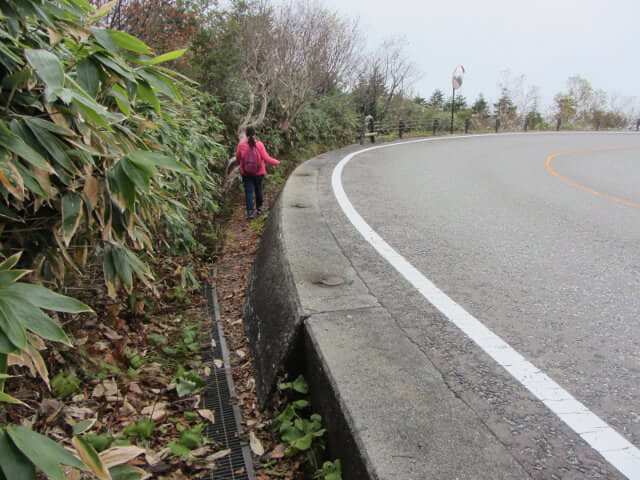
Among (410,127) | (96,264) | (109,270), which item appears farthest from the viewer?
(410,127)

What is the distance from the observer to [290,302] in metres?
3.38

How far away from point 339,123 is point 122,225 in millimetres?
16916

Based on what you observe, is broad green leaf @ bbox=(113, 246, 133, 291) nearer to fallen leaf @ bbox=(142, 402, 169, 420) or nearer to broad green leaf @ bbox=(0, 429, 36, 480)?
broad green leaf @ bbox=(0, 429, 36, 480)

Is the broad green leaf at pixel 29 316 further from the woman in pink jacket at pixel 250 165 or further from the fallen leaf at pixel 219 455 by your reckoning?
the woman in pink jacket at pixel 250 165

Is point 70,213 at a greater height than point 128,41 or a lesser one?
lesser

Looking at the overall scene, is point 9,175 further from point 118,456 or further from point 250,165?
point 250,165

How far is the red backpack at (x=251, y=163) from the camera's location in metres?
8.18

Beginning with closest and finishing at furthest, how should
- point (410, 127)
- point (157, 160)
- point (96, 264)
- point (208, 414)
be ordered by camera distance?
point (157, 160)
point (208, 414)
point (96, 264)
point (410, 127)

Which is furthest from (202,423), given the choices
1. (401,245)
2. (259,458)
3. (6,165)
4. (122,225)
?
(401,245)

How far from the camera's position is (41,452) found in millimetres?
1323

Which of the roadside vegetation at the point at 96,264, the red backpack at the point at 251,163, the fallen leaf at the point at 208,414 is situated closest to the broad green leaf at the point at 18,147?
the roadside vegetation at the point at 96,264

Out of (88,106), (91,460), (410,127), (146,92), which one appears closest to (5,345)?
(91,460)

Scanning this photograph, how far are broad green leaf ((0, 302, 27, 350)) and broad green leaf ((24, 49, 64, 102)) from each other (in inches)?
26.6

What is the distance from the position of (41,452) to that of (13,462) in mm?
77
